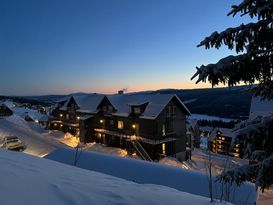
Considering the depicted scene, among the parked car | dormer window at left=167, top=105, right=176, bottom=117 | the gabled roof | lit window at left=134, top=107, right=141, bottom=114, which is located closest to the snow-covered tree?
the parked car

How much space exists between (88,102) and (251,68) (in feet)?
129

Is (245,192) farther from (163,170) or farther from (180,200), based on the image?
(180,200)

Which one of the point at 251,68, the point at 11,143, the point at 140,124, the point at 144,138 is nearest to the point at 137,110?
the point at 140,124

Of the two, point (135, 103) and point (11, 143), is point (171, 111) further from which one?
point (11, 143)

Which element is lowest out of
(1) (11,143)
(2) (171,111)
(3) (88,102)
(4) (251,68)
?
(1) (11,143)

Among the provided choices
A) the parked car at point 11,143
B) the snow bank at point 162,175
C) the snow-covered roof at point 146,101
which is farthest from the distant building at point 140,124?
→ the snow bank at point 162,175

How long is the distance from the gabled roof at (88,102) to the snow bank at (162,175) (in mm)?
23954

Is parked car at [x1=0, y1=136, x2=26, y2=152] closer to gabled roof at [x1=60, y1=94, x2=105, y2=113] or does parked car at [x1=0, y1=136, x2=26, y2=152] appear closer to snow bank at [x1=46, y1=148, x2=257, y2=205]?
snow bank at [x1=46, y1=148, x2=257, y2=205]

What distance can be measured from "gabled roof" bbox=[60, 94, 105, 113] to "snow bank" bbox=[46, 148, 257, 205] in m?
24.0

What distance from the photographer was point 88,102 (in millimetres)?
42750

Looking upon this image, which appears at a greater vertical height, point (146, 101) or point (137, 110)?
point (146, 101)

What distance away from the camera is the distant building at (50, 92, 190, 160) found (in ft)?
102

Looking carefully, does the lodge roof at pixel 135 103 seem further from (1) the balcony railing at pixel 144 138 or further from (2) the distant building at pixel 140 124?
(1) the balcony railing at pixel 144 138

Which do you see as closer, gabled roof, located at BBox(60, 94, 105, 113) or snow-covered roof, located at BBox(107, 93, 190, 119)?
snow-covered roof, located at BBox(107, 93, 190, 119)
